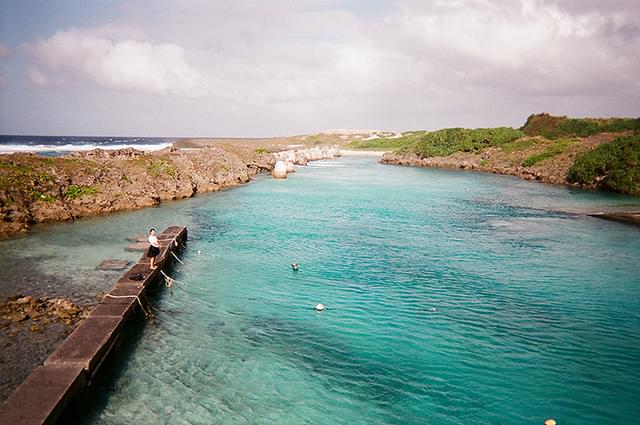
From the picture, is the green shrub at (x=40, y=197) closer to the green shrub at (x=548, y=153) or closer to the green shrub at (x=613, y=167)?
the green shrub at (x=613, y=167)

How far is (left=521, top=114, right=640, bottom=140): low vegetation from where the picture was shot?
92.5 m

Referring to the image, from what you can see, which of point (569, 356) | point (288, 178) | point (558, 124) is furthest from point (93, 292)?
point (558, 124)

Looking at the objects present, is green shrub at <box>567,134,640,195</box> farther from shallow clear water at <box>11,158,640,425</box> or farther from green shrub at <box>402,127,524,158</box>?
green shrub at <box>402,127,524,158</box>

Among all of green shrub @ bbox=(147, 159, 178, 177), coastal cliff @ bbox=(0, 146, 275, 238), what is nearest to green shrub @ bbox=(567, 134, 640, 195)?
coastal cliff @ bbox=(0, 146, 275, 238)

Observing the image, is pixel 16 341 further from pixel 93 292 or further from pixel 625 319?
pixel 625 319

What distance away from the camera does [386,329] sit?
15031 mm

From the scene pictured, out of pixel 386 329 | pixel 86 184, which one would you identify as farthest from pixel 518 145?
pixel 386 329

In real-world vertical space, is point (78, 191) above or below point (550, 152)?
below

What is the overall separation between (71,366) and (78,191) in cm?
2699

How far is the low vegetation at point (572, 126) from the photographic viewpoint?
9251cm

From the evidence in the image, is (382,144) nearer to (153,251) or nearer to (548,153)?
(548,153)

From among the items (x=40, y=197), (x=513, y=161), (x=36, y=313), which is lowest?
(x=36, y=313)

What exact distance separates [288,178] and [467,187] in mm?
27894

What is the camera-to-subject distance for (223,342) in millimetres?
13922
